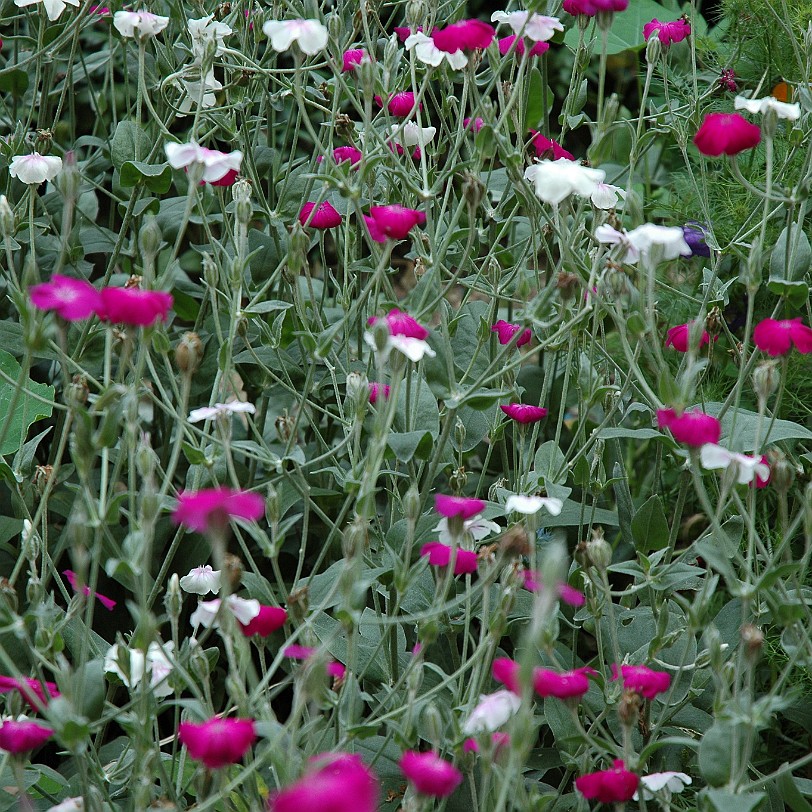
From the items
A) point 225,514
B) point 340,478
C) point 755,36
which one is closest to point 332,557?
point 340,478

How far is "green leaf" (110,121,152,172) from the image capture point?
1.26m

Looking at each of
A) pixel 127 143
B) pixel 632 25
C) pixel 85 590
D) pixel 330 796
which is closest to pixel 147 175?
pixel 127 143

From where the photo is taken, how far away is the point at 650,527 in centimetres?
106

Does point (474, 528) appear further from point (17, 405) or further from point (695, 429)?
point (17, 405)

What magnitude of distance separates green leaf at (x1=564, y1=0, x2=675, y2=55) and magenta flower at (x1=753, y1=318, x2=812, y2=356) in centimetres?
101

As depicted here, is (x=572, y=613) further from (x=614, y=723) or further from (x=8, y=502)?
(x=8, y=502)

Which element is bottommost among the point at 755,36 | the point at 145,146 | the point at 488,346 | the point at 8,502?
the point at 8,502

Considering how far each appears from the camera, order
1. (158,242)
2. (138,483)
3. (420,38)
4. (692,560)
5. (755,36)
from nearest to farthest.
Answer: (158,242) → (420,38) → (692,560) → (138,483) → (755,36)

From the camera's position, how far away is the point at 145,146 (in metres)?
1.29

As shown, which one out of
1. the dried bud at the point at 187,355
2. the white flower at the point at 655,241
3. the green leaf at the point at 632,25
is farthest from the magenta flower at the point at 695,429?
the green leaf at the point at 632,25

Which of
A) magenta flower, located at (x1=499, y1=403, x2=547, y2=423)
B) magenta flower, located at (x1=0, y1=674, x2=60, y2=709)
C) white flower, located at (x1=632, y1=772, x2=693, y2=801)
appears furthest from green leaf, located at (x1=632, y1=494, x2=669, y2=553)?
magenta flower, located at (x1=0, y1=674, x2=60, y2=709)

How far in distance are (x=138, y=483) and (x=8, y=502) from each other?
0.67 ft

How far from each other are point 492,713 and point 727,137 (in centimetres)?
53

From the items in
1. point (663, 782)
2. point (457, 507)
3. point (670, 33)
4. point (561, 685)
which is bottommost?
point (663, 782)
